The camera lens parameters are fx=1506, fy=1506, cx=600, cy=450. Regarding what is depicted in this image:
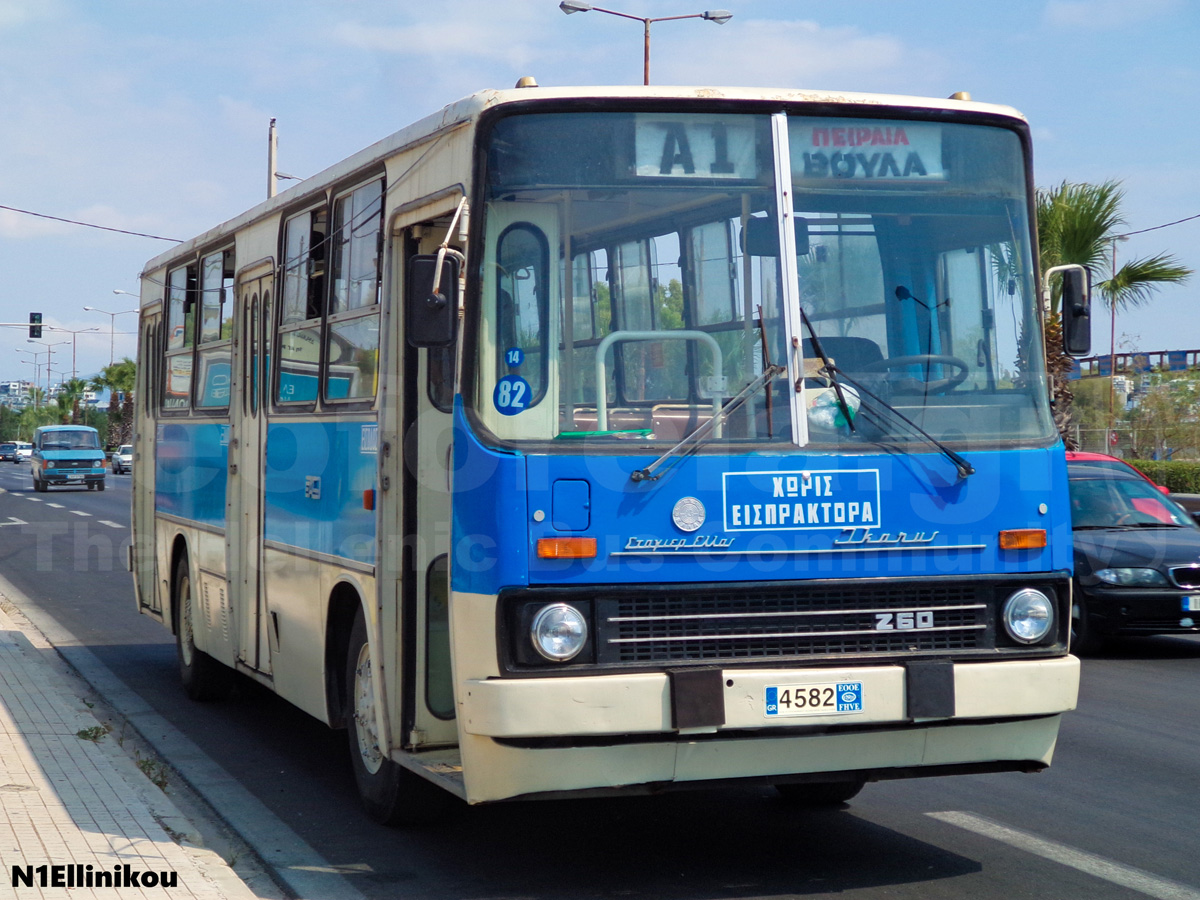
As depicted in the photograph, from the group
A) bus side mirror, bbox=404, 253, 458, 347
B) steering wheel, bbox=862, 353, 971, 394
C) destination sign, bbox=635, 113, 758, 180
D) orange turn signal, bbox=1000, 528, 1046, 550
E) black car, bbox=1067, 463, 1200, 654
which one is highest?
destination sign, bbox=635, 113, 758, 180

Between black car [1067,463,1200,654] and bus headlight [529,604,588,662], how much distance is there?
806 cm

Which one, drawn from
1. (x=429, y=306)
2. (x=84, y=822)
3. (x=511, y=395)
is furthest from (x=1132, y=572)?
(x=84, y=822)

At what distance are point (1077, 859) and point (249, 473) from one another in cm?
511

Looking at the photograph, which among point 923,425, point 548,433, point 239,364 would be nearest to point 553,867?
point 548,433

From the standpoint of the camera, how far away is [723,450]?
18.1 feet

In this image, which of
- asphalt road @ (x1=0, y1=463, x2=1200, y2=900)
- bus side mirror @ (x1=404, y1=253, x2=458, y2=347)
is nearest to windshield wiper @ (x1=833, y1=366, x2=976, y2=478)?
bus side mirror @ (x1=404, y1=253, x2=458, y2=347)

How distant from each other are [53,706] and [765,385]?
6005 millimetres

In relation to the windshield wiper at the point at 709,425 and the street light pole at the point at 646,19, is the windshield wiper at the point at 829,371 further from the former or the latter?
the street light pole at the point at 646,19

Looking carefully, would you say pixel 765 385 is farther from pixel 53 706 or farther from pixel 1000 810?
pixel 53 706

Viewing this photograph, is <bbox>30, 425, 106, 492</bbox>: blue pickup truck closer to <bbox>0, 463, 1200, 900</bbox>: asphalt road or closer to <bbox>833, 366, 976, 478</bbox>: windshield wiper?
<bbox>0, 463, 1200, 900</bbox>: asphalt road

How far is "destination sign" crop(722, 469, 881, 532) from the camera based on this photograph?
18.1 ft

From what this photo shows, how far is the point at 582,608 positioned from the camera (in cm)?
538

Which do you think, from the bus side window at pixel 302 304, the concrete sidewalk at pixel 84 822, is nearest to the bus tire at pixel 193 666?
the concrete sidewalk at pixel 84 822

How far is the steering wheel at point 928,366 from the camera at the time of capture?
19.1ft
